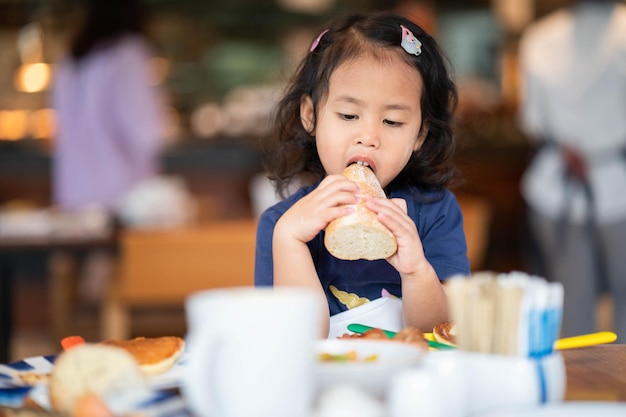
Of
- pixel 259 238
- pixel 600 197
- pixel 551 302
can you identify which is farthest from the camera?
pixel 600 197

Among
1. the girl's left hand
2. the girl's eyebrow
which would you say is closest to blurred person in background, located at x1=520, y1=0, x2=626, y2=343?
the girl's eyebrow

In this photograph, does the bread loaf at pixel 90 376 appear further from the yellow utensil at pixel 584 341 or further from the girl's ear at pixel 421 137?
the girl's ear at pixel 421 137

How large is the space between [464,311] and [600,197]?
3.08 metres

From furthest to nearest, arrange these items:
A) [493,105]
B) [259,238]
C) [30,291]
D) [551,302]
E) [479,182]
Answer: [493,105]
[479,182]
[30,291]
[259,238]
[551,302]

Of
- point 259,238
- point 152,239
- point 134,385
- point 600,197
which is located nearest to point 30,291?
point 152,239

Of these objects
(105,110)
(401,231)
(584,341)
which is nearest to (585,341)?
(584,341)

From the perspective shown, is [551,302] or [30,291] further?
[30,291]

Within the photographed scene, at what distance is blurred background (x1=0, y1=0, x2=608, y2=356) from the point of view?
240 inches

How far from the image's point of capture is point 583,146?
3889 mm

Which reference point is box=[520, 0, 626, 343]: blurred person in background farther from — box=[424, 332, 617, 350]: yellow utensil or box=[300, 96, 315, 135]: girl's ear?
box=[424, 332, 617, 350]: yellow utensil

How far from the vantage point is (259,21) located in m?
9.11

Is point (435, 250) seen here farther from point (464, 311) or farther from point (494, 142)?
point (494, 142)

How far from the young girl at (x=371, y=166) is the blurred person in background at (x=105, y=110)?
2.90 m

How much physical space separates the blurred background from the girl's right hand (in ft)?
9.68
